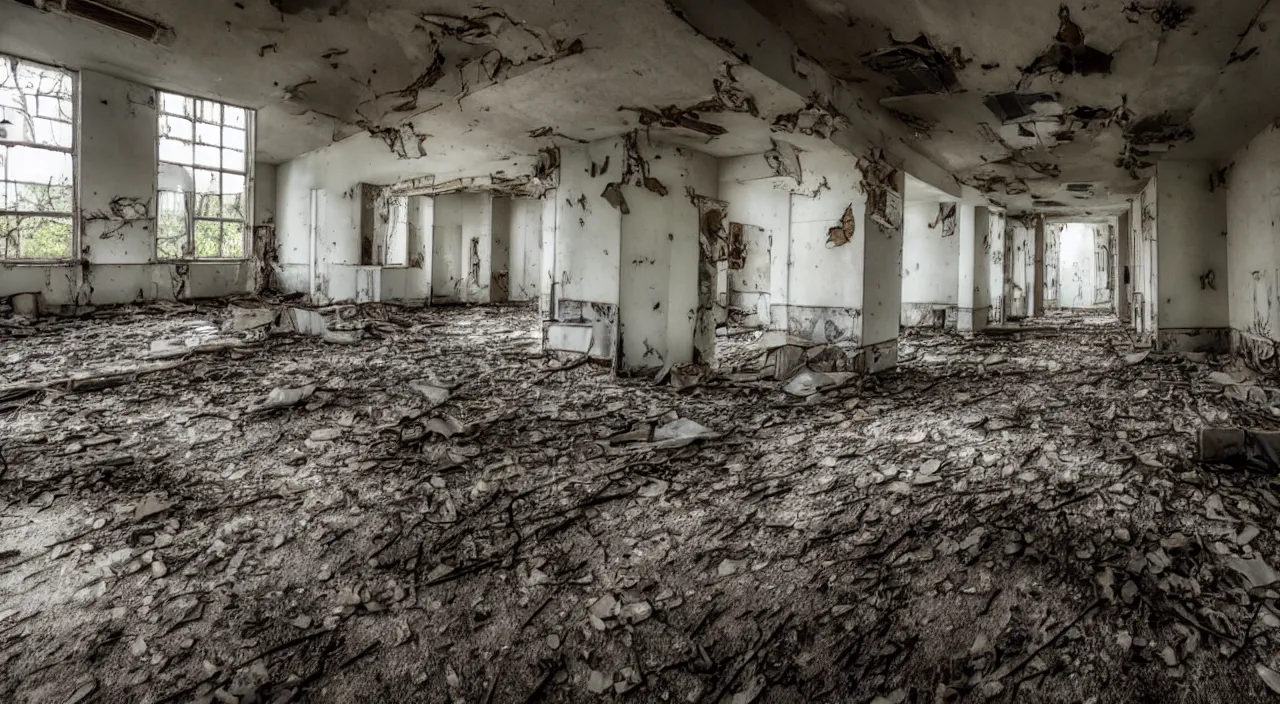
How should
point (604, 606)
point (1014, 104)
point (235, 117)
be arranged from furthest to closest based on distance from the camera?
point (235, 117)
point (1014, 104)
point (604, 606)

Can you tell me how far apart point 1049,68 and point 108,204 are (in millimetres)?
8955

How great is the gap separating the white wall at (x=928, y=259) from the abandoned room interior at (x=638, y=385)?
1270 mm

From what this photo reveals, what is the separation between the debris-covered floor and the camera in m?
2.00

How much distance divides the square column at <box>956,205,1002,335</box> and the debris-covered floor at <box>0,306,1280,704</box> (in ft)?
21.0

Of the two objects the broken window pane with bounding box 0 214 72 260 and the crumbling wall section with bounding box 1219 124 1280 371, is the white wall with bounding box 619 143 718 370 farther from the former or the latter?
the broken window pane with bounding box 0 214 72 260

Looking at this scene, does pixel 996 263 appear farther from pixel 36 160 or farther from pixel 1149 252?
pixel 36 160

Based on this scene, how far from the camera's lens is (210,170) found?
8070mm

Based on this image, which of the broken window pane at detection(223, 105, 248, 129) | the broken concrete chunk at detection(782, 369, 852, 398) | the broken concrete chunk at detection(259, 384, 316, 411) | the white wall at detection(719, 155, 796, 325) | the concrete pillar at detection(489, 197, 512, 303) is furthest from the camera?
the concrete pillar at detection(489, 197, 512, 303)

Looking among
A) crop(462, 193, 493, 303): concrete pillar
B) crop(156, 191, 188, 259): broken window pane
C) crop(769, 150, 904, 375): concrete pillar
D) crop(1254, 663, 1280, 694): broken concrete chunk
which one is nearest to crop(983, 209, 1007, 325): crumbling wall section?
crop(769, 150, 904, 375): concrete pillar

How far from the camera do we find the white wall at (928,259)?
420 inches

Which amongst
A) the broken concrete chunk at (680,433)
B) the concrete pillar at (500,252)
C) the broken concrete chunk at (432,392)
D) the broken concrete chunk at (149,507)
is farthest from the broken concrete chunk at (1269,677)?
the concrete pillar at (500,252)

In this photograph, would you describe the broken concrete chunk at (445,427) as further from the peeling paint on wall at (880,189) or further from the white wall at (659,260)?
the peeling paint on wall at (880,189)

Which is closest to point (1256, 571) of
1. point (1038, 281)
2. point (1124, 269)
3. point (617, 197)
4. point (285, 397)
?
point (617, 197)

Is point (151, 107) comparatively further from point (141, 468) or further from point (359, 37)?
point (141, 468)
